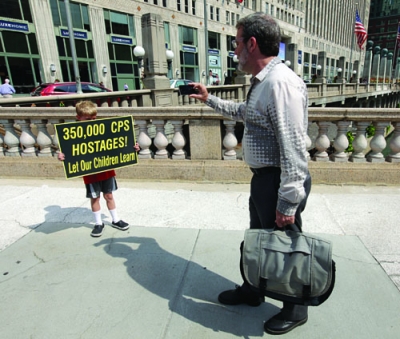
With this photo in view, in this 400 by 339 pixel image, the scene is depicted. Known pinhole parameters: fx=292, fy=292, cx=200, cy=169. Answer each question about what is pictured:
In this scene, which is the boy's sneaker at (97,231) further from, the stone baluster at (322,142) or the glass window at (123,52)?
the glass window at (123,52)

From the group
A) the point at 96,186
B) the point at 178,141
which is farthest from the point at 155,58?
the point at 96,186

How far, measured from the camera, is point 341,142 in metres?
4.59

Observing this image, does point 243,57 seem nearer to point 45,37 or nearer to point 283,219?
point 283,219

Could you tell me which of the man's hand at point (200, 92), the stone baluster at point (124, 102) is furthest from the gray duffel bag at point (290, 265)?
the stone baluster at point (124, 102)

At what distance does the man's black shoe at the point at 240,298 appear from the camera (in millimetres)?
2268

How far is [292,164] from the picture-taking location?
1640mm

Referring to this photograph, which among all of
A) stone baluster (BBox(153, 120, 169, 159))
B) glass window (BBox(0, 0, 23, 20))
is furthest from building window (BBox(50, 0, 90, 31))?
stone baluster (BBox(153, 120, 169, 159))

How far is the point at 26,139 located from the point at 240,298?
15.6 ft

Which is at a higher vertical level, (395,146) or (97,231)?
(395,146)

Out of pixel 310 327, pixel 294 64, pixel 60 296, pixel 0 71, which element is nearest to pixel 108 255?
pixel 60 296

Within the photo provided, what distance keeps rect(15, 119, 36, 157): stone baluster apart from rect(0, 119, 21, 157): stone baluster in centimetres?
14

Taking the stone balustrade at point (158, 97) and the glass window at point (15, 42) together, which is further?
the glass window at point (15, 42)

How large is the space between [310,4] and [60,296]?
9071cm

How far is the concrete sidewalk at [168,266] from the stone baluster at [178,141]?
743mm
